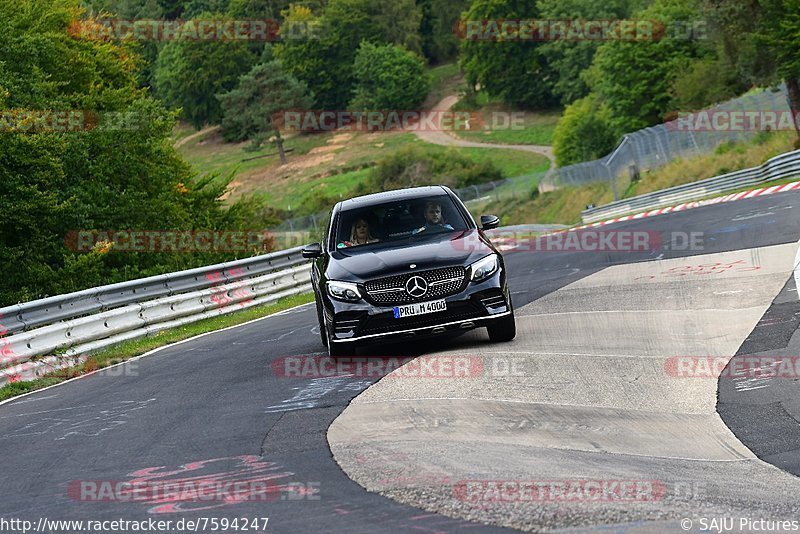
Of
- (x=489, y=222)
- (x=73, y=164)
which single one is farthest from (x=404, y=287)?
(x=73, y=164)

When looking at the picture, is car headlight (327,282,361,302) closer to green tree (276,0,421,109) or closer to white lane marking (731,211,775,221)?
white lane marking (731,211,775,221)

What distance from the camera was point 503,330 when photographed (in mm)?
12055

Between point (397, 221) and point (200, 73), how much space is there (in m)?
142

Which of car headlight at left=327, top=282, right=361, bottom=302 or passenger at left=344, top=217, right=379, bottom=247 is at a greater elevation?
passenger at left=344, top=217, right=379, bottom=247

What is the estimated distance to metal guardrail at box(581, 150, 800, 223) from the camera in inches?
1410

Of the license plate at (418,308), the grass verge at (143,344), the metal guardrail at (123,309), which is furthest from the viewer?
the metal guardrail at (123,309)

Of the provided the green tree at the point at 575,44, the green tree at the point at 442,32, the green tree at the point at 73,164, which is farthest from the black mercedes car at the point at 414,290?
the green tree at the point at 442,32

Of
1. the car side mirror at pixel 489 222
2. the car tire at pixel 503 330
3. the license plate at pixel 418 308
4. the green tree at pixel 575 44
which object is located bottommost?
the green tree at pixel 575 44

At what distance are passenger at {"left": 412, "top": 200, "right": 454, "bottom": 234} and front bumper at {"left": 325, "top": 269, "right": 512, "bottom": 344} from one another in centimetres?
132

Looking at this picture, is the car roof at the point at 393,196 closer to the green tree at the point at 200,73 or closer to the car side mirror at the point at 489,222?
the car side mirror at the point at 489,222

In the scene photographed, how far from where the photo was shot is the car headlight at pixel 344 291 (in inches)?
456

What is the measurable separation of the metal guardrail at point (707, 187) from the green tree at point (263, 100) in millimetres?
85097

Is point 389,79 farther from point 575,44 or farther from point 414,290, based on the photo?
point 414,290

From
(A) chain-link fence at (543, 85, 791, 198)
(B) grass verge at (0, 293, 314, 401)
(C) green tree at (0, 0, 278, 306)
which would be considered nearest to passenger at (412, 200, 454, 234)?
(B) grass verge at (0, 293, 314, 401)
